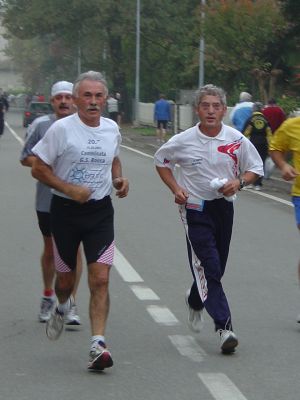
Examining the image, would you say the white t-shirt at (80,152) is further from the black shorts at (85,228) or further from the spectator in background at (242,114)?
the spectator in background at (242,114)

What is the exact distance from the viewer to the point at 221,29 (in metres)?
37.5

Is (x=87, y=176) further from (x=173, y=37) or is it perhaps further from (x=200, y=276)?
(x=173, y=37)

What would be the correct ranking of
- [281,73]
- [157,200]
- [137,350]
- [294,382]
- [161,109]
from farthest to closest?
[161,109]
[281,73]
[157,200]
[137,350]
[294,382]

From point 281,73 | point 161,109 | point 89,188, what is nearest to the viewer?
point 89,188

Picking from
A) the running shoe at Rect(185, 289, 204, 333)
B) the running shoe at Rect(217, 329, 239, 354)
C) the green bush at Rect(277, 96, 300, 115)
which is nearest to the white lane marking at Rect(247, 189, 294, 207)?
the green bush at Rect(277, 96, 300, 115)

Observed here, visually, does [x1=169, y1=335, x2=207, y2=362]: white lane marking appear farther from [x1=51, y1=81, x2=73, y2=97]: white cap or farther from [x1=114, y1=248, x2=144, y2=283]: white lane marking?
[x1=114, y1=248, x2=144, y2=283]: white lane marking

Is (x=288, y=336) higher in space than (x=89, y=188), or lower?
Answer: lower

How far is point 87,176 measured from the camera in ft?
24.0

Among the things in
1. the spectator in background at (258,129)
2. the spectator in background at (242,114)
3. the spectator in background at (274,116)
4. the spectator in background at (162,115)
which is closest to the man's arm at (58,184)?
the spectator in background at (258,129)

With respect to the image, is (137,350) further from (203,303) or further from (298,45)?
(298,45)

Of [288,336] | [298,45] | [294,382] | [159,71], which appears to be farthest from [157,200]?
[159,71]

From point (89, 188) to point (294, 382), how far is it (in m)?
1.72

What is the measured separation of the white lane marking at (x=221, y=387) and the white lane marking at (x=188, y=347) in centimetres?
48

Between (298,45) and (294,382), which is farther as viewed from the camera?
(298,45)
